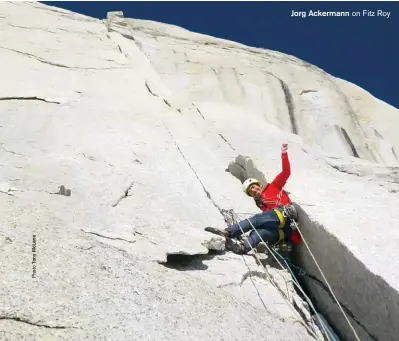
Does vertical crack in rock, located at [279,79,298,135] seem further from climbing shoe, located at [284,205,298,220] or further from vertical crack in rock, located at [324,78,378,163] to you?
climbing shoe, located at [284,205,298,220]

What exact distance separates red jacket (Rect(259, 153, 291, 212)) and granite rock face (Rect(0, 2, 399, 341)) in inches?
14.6

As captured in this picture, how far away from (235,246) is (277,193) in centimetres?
152

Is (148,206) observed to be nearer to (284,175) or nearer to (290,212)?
(290,212)

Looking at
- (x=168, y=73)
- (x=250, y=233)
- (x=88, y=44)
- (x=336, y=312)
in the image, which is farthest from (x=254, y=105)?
(x=336, y=312)

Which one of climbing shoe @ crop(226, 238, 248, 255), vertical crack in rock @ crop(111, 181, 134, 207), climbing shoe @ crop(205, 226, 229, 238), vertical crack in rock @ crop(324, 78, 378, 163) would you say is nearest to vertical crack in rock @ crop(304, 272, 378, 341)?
climbing shoe @ crop(226, 238, 248, 255)

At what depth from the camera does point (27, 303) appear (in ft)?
11.2

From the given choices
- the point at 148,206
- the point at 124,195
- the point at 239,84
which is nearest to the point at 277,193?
the point at 148,206

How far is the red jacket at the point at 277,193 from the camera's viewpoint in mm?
7039

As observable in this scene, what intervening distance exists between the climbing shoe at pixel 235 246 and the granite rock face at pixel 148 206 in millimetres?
112

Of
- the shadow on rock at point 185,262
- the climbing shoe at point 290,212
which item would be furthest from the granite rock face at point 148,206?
the climbing shoe at point 290,212

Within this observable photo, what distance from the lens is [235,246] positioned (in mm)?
6008

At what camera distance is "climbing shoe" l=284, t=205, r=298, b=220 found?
646 centimetres

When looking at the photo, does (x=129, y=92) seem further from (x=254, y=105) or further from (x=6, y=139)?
(x=254, y=105)

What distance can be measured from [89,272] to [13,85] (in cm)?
843
